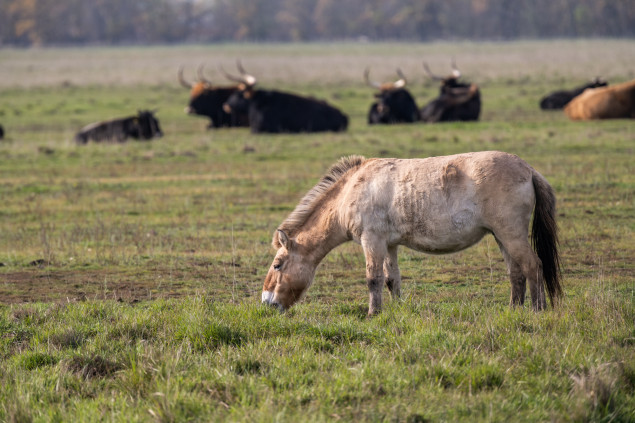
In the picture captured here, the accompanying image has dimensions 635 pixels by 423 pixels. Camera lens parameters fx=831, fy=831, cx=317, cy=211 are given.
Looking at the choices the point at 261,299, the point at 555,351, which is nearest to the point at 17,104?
the point at 261,299

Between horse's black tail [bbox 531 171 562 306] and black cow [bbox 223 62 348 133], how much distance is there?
15791mm

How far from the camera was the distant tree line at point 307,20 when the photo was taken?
406ft

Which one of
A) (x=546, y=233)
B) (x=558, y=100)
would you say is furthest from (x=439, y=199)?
(x=558, y=100)

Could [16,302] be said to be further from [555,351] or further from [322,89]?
[322,89]

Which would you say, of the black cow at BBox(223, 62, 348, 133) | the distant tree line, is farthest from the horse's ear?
the distant tree line

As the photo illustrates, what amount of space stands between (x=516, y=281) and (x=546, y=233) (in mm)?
488

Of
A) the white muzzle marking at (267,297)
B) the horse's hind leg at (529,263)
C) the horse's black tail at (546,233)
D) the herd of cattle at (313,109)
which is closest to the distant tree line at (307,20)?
the herd of cattle at (313,109)

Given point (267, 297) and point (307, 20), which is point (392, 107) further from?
point (307, 20)

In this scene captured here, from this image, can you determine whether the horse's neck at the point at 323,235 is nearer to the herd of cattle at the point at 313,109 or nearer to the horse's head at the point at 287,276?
the horse's head at the point at 287,276

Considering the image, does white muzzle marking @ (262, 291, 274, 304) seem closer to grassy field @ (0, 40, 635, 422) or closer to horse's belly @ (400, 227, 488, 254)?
grassy field @ (0, 40, 635, 422)

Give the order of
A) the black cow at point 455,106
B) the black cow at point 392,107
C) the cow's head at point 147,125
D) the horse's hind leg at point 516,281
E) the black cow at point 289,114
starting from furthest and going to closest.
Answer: the black cow at point 392,107, the black cow at point 455,106, the black cow at point 289,114, the cow's head at point 147,125, the horse's hind leg at point 516,281

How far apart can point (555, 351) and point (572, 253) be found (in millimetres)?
4084

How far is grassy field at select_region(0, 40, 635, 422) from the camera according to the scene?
5.13 metres

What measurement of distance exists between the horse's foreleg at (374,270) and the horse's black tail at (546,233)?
1327 millimetres
